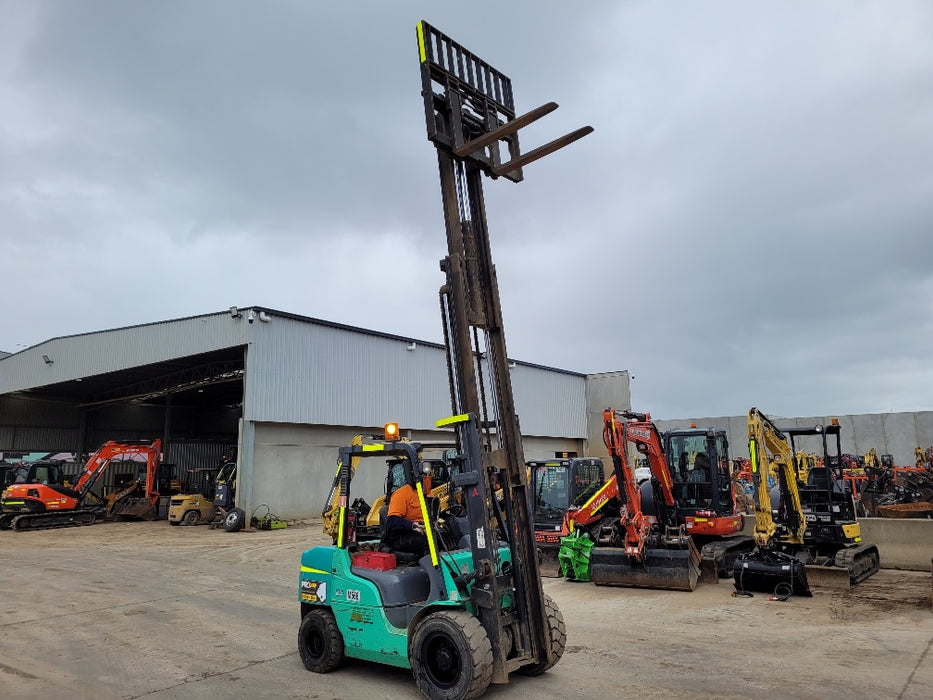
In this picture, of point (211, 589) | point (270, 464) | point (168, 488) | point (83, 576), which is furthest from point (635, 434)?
point (168, 488)

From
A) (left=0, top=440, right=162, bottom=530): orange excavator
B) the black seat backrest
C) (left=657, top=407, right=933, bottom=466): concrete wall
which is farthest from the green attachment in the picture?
(left=657, top=407, right=933, bottom=466): concrete wall

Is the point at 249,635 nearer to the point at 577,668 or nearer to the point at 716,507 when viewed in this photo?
the point at 577,668

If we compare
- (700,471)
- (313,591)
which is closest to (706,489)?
(700,471)

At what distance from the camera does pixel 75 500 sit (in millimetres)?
24688

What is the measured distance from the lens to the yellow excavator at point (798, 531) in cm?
1086

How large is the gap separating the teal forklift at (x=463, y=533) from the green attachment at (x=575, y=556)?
632 centimetres

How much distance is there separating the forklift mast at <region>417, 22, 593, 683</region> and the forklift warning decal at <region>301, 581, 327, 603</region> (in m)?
1.95

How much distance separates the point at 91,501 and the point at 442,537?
2532 cm

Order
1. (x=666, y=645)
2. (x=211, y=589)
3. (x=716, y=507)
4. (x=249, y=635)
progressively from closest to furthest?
(x=666, y=645) → (x=249, y=635) → (x=211, y=589) → (x=716, y=507)

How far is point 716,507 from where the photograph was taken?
13.1 metres

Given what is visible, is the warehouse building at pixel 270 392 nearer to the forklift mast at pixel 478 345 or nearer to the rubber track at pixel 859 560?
the rubber track at pixel 859 560

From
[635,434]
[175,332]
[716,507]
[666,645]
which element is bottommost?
[666,645]

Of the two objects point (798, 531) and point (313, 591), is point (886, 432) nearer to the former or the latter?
point (798, 531)

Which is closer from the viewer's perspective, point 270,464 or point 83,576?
point 83,576
